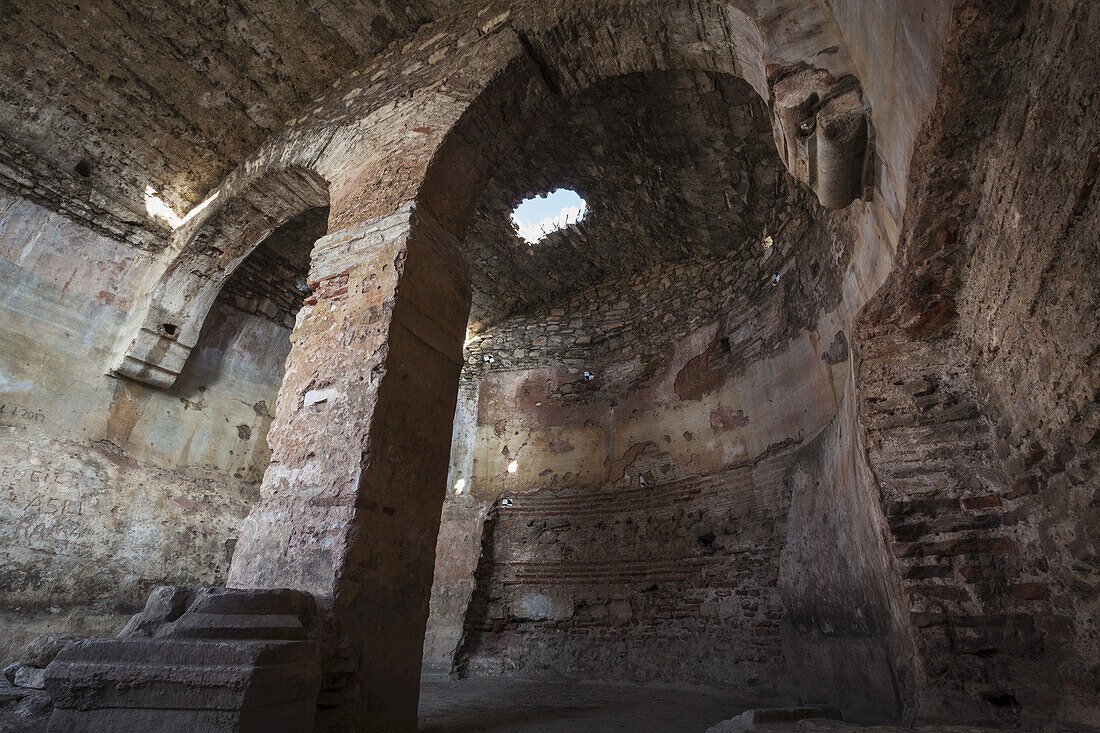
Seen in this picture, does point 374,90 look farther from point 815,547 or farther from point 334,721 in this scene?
point 815,547

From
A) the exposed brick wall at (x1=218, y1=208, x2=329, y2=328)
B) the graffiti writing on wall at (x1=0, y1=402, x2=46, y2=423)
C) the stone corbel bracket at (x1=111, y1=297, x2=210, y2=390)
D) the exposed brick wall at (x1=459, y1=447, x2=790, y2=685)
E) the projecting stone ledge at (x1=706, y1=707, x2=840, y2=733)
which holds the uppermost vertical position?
the exposed brick wall at (x1=218, y1=208, x2=329, y2=328)

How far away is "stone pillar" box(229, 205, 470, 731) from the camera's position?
2.36 m

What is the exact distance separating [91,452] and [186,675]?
456 centimetres

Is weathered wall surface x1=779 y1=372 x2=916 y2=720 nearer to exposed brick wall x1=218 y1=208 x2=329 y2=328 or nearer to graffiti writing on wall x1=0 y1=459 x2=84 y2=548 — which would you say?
exposed brick wall x1=218 y1=208 x2=329 y2=328

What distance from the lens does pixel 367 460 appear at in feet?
8.34

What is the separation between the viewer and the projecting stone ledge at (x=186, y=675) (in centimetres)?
153

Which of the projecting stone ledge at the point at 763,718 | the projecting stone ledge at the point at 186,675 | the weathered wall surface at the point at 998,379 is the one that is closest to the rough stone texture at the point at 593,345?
the weathered wall surface at the point at 998,379

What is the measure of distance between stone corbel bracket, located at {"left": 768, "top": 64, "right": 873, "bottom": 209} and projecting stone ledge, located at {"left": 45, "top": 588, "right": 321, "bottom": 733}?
275cm

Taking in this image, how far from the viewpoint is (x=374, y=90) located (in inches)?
171

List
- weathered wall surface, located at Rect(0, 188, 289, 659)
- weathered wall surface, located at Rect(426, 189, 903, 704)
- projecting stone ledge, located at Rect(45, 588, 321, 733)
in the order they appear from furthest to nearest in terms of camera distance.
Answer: weathered wall surface, located at Rect(426, 189, 903, 704), weathered wall surface, located at Rect(0, 188, 289, 659), projecting stone ledge, located at Rect(45, 588, 321, 733)

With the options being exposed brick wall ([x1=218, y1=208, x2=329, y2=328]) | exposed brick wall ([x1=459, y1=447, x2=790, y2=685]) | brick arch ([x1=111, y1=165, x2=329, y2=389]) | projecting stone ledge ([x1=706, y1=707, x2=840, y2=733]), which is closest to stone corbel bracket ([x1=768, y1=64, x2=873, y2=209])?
projecting stone ledge ([x1=706, y1=707, x2=840, y2=733])

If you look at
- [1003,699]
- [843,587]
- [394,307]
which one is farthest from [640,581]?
[394,307]

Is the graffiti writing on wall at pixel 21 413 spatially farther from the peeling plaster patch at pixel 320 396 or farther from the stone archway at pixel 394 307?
the peeling plaster patch at pixel 320 396

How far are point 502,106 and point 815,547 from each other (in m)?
3.94
